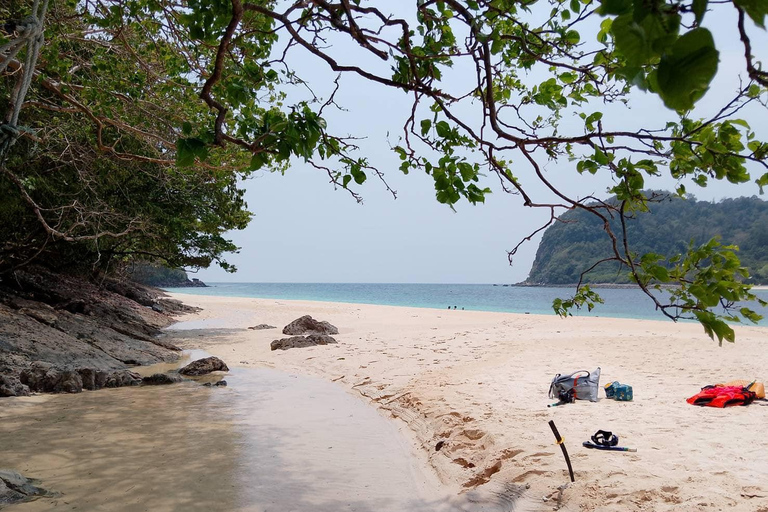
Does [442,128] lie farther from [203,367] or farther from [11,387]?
[203,367]

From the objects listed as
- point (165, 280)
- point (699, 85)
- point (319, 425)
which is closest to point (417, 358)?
point (319, 425)

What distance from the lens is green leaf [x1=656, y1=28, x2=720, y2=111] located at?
89 cm

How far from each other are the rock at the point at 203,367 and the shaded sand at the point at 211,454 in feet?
5.18

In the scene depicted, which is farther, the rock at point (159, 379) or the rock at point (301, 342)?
the rock at point (301, 342)

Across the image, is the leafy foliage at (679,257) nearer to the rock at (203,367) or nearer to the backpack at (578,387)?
the backpack at (578,387)

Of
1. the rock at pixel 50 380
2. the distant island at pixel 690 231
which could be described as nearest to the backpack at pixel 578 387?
the rock at pixel 50 380

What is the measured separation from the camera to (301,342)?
12.6m

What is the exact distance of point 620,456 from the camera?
14.2 ft

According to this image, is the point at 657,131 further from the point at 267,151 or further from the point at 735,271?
the point at 267,151

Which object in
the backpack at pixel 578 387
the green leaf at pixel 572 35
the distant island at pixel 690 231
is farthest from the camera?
the distant island at pixel 690 231

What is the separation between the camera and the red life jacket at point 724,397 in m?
5.93

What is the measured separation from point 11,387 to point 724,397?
8.77 metres

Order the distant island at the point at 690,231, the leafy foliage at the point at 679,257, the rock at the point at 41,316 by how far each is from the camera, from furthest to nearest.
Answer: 1. the distant island at the point at 690,231
2. the rock at the point at 41,316
3. the leafy foliage at the point at 679,257

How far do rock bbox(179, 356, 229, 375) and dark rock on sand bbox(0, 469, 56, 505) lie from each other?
5246 millimetres
